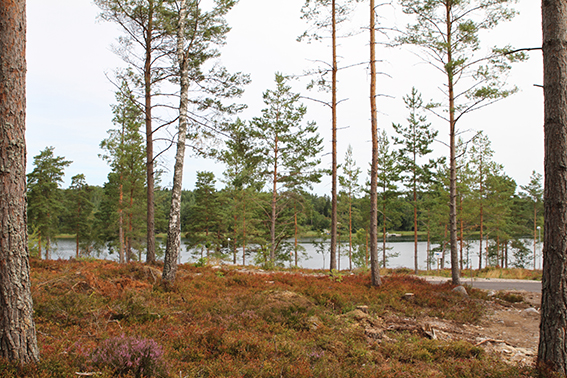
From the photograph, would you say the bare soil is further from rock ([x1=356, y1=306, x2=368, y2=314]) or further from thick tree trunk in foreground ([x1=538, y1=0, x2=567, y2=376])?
thick tree trunk in foreground ([x1=538, y1=0, x2=567, y2=376])

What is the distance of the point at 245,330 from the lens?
223 inches

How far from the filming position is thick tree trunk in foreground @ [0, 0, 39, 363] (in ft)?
10.7

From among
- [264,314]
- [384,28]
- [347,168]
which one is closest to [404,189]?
[347,168]

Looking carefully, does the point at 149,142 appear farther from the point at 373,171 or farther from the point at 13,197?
the point at 13,197

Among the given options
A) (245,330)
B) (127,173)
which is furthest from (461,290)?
(127,173)

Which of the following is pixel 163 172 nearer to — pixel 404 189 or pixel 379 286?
pixel 379 286

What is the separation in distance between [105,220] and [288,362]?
3223cm

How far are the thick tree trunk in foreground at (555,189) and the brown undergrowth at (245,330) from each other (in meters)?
0.61

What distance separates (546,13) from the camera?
4.77m

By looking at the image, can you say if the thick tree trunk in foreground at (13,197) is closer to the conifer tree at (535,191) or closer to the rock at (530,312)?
the rock at (530,312)

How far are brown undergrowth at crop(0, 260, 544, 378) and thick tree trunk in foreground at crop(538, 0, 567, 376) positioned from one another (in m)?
0.61

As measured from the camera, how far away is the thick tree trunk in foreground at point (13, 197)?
10.7 ft

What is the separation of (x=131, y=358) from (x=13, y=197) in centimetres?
221

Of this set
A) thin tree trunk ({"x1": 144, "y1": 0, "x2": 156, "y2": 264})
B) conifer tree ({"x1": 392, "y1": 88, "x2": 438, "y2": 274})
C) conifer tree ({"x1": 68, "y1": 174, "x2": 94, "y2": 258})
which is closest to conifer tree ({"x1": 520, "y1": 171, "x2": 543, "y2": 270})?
conifer tree ({"x1": 392, "y1": 88, "x2": 438, "y2": 274})
